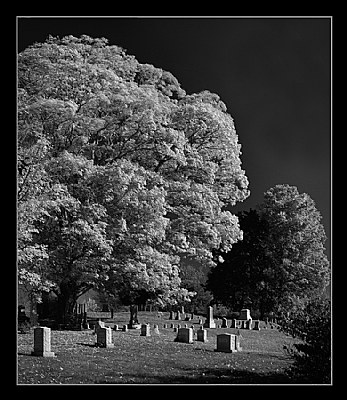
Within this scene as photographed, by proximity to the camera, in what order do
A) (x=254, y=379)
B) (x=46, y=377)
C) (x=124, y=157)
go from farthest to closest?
(x=124, y=157) < (x=254, y=379) < (x=46, y=377)

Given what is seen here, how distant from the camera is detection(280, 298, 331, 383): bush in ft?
29.5

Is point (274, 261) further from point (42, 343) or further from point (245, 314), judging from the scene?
point (42, 343)

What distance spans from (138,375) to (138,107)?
215 inches

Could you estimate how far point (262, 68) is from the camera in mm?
10555

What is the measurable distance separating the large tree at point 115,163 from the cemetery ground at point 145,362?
1.21 m

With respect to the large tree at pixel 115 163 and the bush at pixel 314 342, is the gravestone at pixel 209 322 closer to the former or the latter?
the large tree at pixel 115 163

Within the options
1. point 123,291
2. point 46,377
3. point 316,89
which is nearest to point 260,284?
point 123,291

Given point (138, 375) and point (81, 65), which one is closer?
point (138, 375)

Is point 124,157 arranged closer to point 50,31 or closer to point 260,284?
point 50,31

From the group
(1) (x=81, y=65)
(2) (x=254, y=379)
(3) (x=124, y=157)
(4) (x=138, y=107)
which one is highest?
(1) (x=81, y=65)

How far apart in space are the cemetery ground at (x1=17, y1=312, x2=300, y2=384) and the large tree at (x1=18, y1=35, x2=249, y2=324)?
1.21 metres

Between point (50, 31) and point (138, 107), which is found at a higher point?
point (50, 31)

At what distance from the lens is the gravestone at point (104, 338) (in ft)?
39.1
